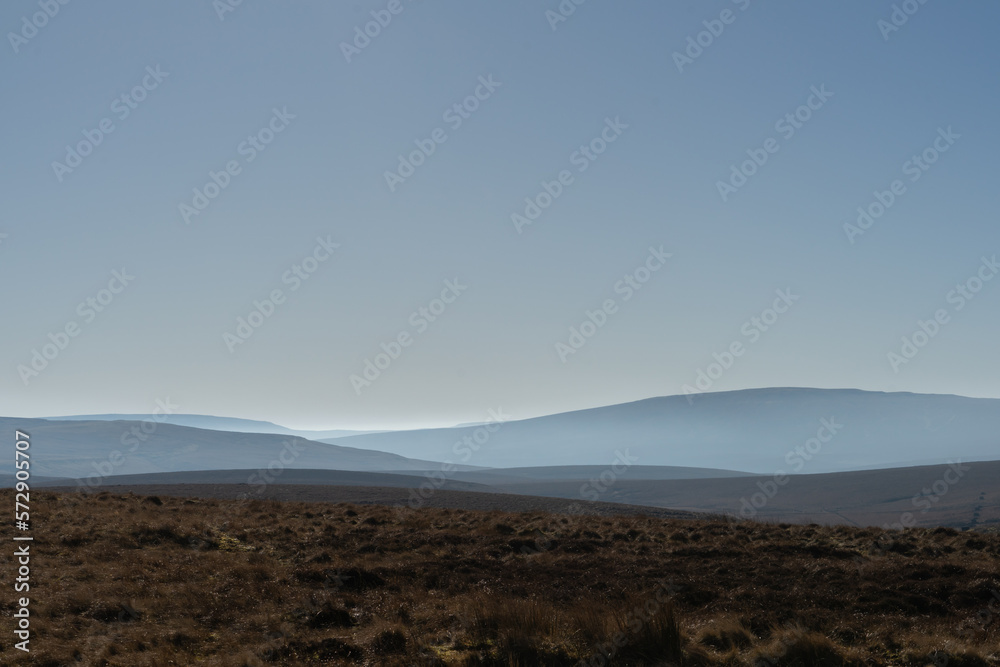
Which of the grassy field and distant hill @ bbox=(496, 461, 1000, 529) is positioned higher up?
the grassy field

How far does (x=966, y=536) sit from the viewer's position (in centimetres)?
1962

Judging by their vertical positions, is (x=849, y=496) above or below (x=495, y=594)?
below

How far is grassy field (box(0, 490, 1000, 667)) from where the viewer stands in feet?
25.0

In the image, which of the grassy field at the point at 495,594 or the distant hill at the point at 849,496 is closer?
the grassy field at the point at 495,594

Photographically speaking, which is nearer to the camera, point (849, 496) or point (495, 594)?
point (495, 594)

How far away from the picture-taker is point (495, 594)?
11008 mm

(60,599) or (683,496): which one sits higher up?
(60,599)

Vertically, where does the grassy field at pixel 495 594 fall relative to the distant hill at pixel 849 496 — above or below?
above

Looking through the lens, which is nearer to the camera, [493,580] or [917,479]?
[493,580]

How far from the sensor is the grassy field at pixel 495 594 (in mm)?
7617

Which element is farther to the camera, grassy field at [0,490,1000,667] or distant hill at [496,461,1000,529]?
distant hill at [496,461,1000,529]

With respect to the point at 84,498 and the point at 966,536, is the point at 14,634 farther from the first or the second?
the point at 966,536

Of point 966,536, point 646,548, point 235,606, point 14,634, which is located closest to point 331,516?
point 646,548

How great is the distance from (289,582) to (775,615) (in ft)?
27.4
